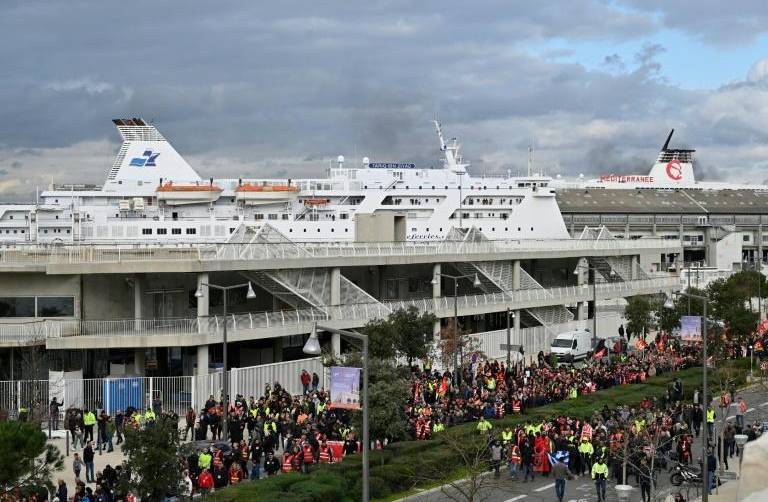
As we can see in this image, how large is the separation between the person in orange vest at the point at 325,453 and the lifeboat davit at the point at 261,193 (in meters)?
56.6

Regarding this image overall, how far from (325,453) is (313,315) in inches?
722

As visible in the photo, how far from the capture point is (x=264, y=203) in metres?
83.6

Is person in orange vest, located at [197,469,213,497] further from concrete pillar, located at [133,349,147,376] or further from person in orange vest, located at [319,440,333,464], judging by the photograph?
concrete pillar, located at [133,349,147,376]

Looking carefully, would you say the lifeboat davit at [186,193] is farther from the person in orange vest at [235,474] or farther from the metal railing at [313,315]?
the person in orange vest at [235,474]

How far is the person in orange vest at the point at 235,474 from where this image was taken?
981 inches

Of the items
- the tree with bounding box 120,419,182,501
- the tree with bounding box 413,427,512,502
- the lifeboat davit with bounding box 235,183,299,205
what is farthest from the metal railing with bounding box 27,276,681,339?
the lifeboat davit with bounding box 235,183,299,205

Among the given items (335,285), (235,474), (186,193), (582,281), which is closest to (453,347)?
(335,285)

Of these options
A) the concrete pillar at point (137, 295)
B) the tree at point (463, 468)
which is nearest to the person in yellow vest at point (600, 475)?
the tree at point (463, 468)

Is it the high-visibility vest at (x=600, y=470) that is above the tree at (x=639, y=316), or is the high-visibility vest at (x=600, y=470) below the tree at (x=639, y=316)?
below

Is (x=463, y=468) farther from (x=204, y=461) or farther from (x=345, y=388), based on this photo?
(x=345, y=388)

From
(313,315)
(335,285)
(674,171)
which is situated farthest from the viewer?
(674,171)

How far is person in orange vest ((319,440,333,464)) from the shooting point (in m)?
26.4

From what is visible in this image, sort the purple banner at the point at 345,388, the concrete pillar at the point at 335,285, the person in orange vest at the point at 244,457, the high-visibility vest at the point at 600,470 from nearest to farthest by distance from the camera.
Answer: the purple banner at the point at 345,388
the high-visibility vest at the point at 600,470
the person in orange vest at the point at 244,457
the concrete pillar at the point at 335,285

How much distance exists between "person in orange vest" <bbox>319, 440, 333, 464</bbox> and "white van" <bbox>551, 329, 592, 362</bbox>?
2425 cm
